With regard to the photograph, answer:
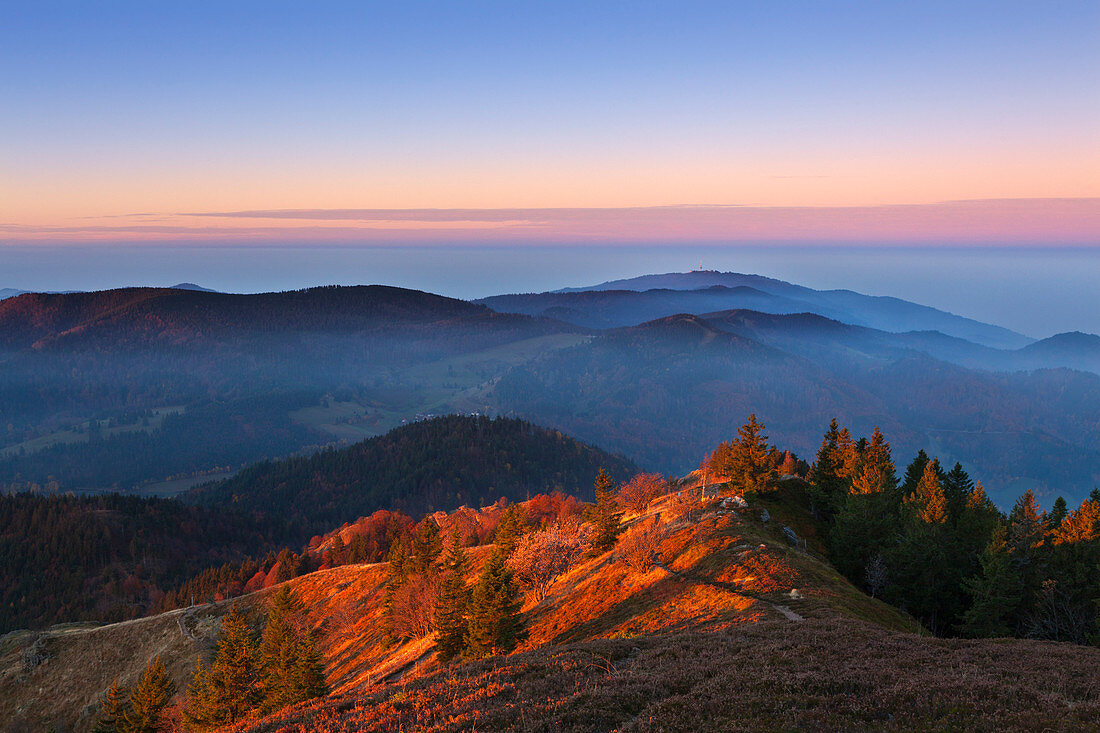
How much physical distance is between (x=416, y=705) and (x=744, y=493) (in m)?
59.0

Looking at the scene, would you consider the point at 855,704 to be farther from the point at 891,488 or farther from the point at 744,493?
the point at 891,488

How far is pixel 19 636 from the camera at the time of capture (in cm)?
9381

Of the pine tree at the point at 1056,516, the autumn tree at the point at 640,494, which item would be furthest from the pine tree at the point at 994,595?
the autumn tree at the point at 640,494

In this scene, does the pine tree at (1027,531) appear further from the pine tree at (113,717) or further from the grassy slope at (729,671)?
the pine tree at (113,717)

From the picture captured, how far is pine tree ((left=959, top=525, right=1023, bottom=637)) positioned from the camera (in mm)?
48406

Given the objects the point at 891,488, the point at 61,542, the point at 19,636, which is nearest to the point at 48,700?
the point at 19,636

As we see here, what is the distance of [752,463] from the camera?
7538 centimetres

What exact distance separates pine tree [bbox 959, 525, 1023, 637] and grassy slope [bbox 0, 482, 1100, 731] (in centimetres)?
872

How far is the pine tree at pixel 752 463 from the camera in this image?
7431 centimetres

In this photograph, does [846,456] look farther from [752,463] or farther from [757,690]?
[757,690]

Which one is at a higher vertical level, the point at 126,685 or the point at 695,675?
the point at 695,675

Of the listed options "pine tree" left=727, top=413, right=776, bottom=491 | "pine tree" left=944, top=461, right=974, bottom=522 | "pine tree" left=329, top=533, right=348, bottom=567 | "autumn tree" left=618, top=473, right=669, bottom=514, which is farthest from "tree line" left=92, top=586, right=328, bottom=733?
"pine tree" left=329, top=533, right=348, bottom=567

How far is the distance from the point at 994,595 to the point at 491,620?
4394 centimetres

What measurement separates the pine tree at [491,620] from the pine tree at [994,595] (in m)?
39.4
